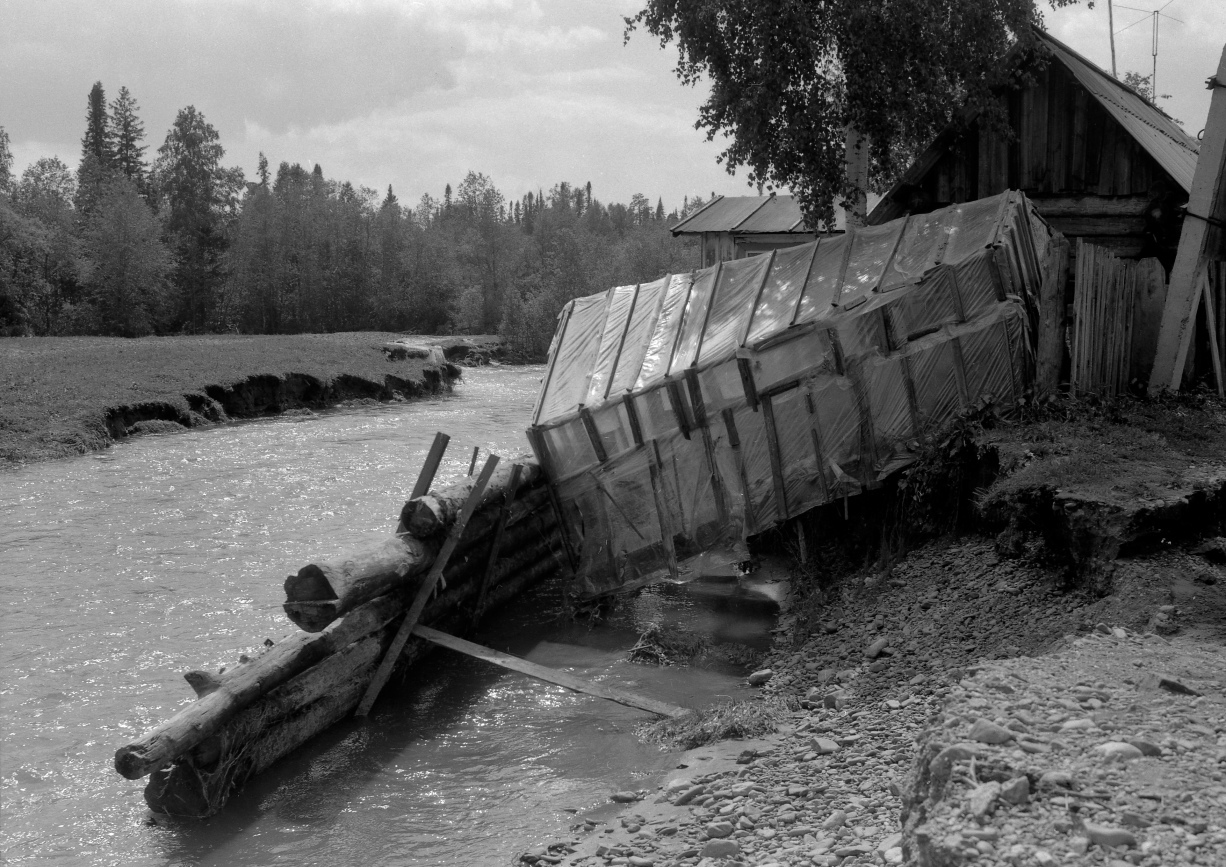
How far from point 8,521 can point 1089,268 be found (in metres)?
17.3

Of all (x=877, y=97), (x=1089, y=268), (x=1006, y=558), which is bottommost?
(x=1006, y=558)

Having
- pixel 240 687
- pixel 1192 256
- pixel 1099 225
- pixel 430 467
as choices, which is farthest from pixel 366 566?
pixel 1099 225

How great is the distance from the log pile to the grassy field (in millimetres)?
14747

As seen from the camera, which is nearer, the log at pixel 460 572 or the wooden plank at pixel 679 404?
the log at pixel 460 572

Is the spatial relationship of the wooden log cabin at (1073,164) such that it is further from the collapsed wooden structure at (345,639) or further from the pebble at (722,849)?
the pebble at (722,849)

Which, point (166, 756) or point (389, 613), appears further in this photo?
point (389, 613)

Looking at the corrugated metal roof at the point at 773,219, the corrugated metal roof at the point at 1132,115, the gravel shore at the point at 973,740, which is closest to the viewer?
the gravel shore at the point at 973,740

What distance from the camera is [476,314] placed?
284ft

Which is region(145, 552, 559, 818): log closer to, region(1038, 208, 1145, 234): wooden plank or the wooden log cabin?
the wooden log cabin

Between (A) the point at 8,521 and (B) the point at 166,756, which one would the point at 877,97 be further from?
(A) the point at 8,521

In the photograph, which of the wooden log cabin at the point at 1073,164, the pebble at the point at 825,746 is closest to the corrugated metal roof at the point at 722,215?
the wooden log cabin at the point at 1073,164

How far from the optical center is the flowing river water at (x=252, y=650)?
7.84 metres

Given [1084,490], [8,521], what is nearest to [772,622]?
[1084,490]

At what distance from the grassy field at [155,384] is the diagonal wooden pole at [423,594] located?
50.6 ft
